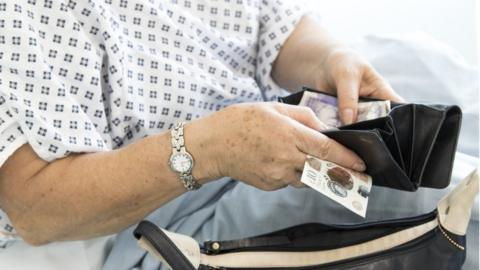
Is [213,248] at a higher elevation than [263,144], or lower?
lower

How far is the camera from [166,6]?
1034 millimetres

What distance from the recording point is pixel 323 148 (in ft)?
2.56

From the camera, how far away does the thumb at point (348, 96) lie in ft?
3.17

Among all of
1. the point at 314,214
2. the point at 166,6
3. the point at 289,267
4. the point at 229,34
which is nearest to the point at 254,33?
the point at 229,34

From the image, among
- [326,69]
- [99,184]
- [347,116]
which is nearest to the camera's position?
[99,184]

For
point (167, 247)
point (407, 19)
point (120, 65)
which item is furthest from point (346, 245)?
point (407, 19)

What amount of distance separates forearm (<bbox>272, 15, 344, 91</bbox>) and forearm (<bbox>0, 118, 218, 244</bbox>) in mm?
387

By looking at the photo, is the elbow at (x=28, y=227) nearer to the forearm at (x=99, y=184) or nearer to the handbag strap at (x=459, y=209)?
the forearm at (x=99, y=184)

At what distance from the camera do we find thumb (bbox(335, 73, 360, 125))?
0.97m

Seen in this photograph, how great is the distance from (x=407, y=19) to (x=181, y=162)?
1005 mm

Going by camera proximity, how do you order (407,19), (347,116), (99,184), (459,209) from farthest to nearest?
(407,19)
(347,116)
(99,184)
(459,209)

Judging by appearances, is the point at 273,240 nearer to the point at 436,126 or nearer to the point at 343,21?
the point at 436,126

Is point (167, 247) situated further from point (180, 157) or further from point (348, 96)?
point (348, 96)

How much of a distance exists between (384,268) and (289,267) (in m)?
0.12
